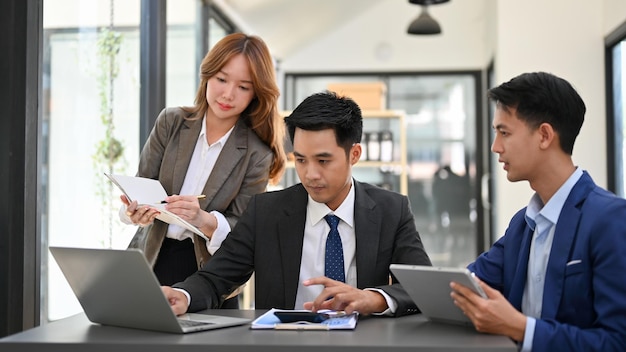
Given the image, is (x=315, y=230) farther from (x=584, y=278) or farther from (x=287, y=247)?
(x=584, y=278)

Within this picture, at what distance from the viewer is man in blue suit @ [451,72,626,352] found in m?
1.56

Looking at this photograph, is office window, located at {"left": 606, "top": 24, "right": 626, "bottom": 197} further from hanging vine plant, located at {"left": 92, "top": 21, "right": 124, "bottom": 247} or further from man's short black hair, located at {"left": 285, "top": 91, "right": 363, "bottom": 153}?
man's short black hair, located at {"left": 285, "top": 91, "right": 363, "bottom": 153}

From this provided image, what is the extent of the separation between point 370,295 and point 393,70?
7.46 m

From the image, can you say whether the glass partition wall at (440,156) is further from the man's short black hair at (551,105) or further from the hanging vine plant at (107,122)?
the man's short black hair at (551,105)

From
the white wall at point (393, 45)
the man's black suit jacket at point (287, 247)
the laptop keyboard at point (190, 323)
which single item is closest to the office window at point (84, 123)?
the man's black suit jacket at point (287, 247)

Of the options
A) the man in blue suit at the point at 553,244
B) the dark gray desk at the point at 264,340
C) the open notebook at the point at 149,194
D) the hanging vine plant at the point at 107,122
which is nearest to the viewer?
the dark gray desk at the point at 264,340

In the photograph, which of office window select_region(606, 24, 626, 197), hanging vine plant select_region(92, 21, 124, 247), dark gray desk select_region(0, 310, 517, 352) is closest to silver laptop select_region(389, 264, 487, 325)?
dark gray desk select_region(0, 310, 517, 352)

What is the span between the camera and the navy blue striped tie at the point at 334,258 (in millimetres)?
2092

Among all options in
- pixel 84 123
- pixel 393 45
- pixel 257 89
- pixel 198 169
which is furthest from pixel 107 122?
pixel 393 45

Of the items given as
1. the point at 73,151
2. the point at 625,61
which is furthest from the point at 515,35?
the point at 73,151

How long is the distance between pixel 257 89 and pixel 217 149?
0.74 ft

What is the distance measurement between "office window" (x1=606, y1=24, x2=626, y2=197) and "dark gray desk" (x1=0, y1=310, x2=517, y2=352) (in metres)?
3.97

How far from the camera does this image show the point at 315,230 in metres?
2.14

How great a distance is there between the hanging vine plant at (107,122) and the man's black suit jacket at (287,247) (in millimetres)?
1546
